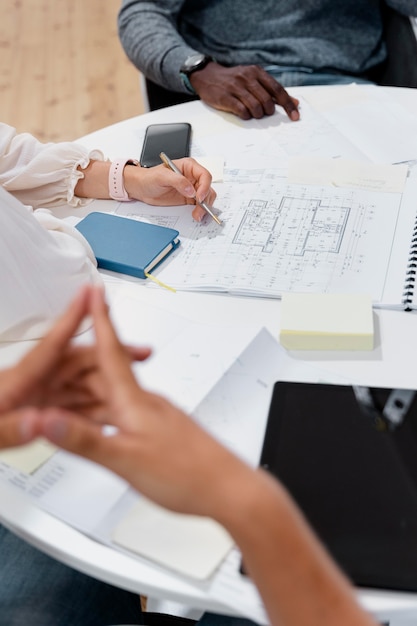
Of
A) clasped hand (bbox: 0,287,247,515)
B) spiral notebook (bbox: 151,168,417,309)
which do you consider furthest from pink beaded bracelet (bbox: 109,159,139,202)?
A: clasped hand (bbox: 0,287,247,515)

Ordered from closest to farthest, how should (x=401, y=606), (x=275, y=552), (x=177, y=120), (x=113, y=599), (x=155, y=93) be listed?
(x=275, y=552), (x=401, y=606), (x=113, y=599), (x=177, y=120), (x=155, y=93)

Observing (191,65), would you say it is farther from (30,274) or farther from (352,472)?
(352,472)

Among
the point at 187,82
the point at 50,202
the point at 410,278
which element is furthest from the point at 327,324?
the point at 187,82

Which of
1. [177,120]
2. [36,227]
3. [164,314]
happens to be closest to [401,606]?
[164,314]

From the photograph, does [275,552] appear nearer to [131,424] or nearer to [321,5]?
[131,424]

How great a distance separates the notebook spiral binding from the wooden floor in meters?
2.05

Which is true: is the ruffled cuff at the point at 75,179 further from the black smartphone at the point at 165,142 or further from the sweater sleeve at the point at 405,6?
the sweater sleeve at the point at 405,6

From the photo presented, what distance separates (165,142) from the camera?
1398 mm

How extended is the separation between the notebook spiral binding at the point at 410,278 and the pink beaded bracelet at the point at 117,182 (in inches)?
18.4

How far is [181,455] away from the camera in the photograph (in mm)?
542

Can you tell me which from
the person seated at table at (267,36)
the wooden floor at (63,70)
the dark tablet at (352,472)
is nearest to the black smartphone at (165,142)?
the person seated at table at (267,36)

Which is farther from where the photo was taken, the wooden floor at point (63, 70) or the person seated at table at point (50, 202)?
the wooden floor at point (63, 70)

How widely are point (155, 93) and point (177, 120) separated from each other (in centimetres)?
43

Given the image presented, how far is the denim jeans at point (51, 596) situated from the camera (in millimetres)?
907
